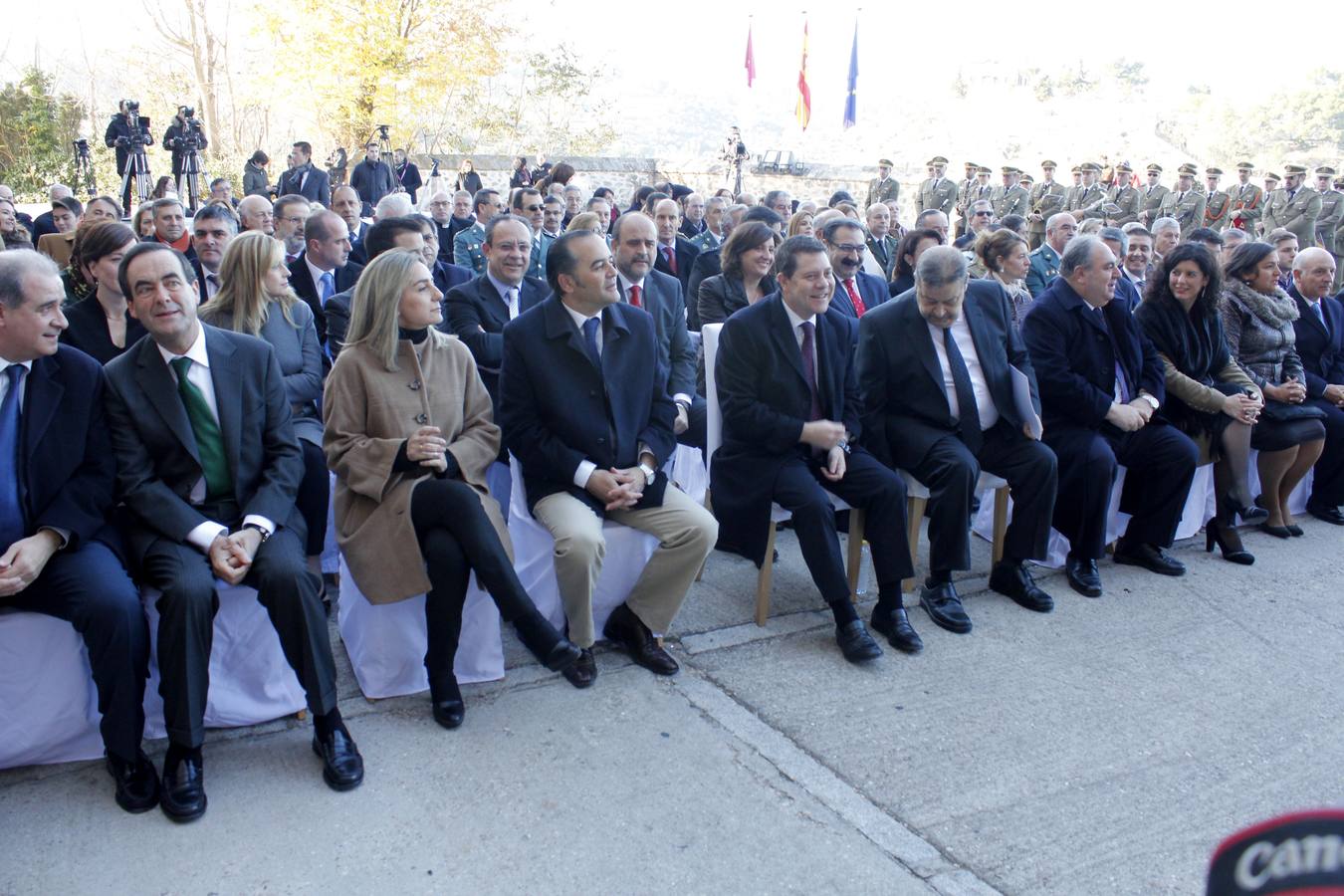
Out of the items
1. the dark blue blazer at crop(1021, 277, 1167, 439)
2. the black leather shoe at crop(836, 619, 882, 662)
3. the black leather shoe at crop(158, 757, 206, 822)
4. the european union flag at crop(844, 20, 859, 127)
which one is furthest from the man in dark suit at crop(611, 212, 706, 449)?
the european union flag at crop(844, 20, 859, 127)

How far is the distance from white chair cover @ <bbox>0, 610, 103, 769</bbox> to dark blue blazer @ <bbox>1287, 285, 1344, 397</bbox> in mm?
6033

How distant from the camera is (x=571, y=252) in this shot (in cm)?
366

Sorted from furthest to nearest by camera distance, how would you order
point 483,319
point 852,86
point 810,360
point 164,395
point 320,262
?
point 852,86 < point 320,262 < point 483,319 < point 810,360 < point 164,395

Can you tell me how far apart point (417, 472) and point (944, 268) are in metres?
2.31

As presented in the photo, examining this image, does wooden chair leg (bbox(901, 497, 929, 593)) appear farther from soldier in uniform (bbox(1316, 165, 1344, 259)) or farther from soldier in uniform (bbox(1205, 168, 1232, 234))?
soldier in uniform (bbox(1205, 168, 1232, 234))

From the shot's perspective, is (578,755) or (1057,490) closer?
(578,755)

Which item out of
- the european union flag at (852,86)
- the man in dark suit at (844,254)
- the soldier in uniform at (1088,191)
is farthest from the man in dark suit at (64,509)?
the european union flag at (852,86)

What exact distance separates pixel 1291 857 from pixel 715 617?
3.20 meters

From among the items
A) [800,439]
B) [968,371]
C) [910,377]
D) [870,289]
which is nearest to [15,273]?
[800,439]

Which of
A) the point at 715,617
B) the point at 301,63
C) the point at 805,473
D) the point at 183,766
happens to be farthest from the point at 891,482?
the point at 301,63

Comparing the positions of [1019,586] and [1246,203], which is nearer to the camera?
[1019,586]

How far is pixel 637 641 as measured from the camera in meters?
3.60

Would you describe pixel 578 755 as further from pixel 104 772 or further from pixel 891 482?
pixel 891 482

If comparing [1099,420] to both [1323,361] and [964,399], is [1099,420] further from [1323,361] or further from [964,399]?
[1323,361]
